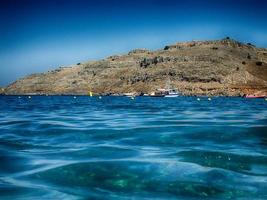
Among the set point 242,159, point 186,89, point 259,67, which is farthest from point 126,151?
point 259,67

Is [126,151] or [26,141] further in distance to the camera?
[26,141]

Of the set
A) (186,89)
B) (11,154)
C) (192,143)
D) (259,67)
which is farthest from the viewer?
(259,67)

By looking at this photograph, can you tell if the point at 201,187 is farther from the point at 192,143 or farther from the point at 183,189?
the point at 192,143

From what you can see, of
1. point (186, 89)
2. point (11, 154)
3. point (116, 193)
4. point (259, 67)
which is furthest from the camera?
point (259, 67)

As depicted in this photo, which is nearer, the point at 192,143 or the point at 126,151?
the point at 126,151

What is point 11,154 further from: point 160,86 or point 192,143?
point 160,86

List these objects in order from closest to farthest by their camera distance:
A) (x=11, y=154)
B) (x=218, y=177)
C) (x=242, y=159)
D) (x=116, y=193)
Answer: (x=116, y=193) < (x=218, y=177) < (x=242, y=159) < (x=11, y=154)

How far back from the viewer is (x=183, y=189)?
24.4 ft

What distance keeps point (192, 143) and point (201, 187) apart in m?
5.12

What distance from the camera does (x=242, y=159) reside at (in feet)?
32.8

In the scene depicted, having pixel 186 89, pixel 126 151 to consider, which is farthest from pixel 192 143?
pixel 186 89

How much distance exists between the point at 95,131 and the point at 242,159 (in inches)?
284

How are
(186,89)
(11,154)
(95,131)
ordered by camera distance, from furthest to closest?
(186,89)
(95,131)
(11,154)

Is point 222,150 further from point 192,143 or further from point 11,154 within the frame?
point 11,154
